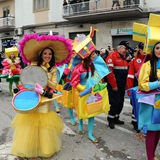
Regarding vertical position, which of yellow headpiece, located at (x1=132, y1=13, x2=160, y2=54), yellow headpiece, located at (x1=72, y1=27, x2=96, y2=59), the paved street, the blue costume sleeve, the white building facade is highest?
the white building facade

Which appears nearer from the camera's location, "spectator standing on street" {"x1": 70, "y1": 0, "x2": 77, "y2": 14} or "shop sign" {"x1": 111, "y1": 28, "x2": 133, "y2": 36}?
"shop sign" {"x1": 111, "y1": 28, "x2": 133, "y2": 36}

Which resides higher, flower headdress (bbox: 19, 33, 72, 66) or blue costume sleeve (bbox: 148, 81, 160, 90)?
flower headdress (bbox: 19, 33, 72, 66)

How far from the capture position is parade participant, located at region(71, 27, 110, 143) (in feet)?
12.5

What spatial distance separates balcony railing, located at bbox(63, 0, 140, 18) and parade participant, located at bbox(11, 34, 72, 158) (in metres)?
12.0

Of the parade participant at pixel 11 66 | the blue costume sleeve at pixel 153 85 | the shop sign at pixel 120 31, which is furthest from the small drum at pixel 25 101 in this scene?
the shop sign at pixel 120 31

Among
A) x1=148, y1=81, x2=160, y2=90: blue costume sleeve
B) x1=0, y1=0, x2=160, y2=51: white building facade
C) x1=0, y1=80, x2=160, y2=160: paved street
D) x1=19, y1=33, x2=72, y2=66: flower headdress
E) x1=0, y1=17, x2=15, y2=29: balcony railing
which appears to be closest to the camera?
x1=148, y1=81, x2=160, y2=90: blue costume sleeve

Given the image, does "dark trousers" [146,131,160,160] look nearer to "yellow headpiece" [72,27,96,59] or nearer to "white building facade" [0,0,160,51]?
"yellow headpiece" [72,27,96,59]

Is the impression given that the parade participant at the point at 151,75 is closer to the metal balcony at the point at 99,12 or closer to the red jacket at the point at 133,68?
the red jacket at the point at 133,68

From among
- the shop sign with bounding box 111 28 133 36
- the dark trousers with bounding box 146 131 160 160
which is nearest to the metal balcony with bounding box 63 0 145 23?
the shop sign with bounding box 111 28 133 36

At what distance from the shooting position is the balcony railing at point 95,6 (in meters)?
14.5

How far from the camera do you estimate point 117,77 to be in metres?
4.71

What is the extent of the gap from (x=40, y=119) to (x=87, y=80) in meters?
1.14

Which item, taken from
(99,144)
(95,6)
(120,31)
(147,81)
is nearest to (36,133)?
(99,144)

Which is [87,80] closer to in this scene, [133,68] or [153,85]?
[133,68]
